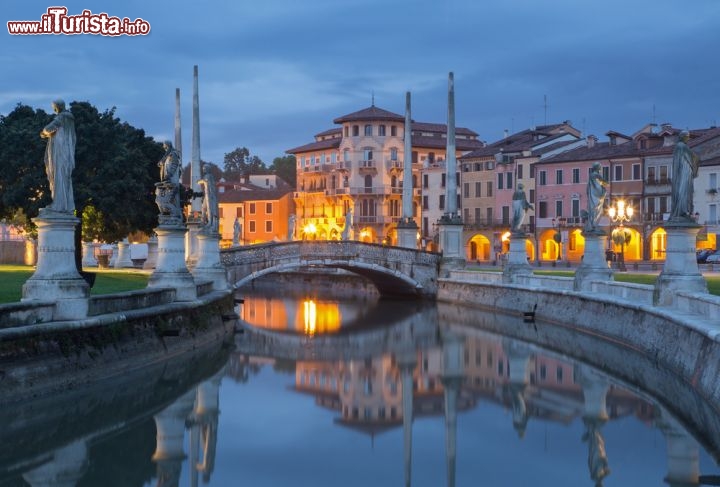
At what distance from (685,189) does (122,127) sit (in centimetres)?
3246

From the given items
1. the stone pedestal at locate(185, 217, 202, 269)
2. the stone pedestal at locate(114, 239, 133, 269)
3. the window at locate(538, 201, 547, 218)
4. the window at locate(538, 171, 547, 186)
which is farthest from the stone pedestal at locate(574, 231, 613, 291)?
the window at locate(538, 201, 547, 218)

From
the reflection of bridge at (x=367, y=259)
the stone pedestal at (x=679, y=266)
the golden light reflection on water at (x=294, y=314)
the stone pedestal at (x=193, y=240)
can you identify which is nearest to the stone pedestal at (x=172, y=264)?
the stone pedestal at (x=193, y=240)

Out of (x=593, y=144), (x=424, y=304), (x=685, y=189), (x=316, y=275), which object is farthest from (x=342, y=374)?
(x=593, y=144)

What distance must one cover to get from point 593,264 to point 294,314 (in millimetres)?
17339

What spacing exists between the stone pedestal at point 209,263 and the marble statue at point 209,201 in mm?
374

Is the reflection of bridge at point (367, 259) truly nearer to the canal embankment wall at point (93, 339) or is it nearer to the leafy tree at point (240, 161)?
the canal embankment wall at point (93, 339)

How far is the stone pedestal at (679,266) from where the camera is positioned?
22609 millimetres

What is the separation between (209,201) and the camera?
37.5m

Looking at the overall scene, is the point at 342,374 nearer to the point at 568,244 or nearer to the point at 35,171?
the point at 35,171

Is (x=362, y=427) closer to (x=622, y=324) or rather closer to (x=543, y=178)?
(x=622, y=324)

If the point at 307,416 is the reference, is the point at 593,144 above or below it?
above

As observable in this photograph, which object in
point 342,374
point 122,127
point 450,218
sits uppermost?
Answer: point 122,127

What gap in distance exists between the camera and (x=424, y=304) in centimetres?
4941

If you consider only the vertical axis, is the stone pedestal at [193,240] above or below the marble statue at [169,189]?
below
